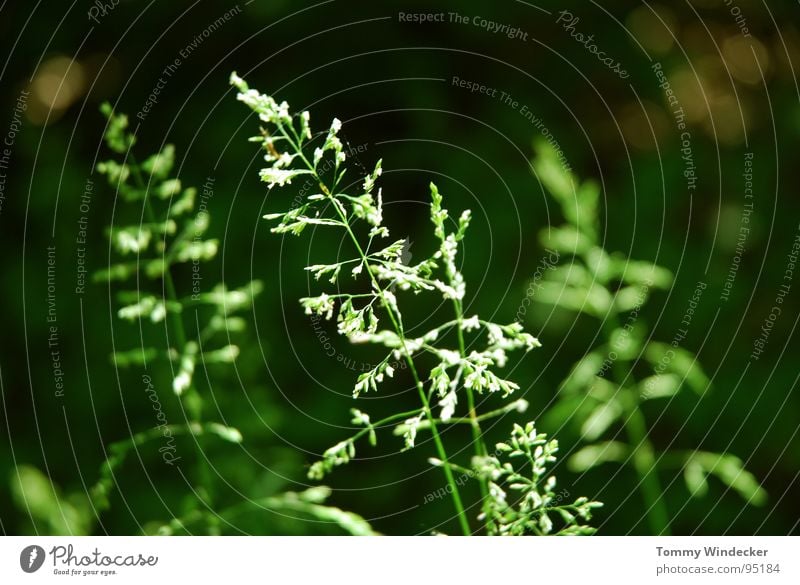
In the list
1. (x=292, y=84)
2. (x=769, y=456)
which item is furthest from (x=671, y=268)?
(x=292, y=84)

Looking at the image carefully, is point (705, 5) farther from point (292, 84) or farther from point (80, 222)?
point (80, 222)

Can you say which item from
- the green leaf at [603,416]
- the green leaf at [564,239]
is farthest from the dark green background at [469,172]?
the green leaf at [603,416]

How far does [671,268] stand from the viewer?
4.73ft

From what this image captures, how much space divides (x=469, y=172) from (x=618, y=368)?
0.45 metres

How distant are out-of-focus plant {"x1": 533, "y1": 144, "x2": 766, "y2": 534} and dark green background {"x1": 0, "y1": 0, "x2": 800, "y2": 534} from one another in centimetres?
3

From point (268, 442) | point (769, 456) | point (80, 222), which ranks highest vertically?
point (80, 222)

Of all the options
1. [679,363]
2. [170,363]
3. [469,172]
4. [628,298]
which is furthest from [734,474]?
[170,363]

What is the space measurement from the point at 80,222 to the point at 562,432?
1.01 metres

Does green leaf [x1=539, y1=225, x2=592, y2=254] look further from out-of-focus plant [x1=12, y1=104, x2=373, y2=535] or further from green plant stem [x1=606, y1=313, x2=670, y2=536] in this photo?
out-of-focus plant [x1=12, y1=104, x2=373, y2=535]

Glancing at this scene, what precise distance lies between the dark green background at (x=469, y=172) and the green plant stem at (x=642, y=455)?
34 mm

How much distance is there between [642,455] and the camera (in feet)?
4.34

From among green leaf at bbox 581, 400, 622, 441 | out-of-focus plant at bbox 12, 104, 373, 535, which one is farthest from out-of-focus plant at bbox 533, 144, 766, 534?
out-of-focus plant at bbox 12, 104, 373, 535

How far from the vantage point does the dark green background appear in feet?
4.64

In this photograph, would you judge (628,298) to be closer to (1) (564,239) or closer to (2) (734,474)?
(1) (564,239)
